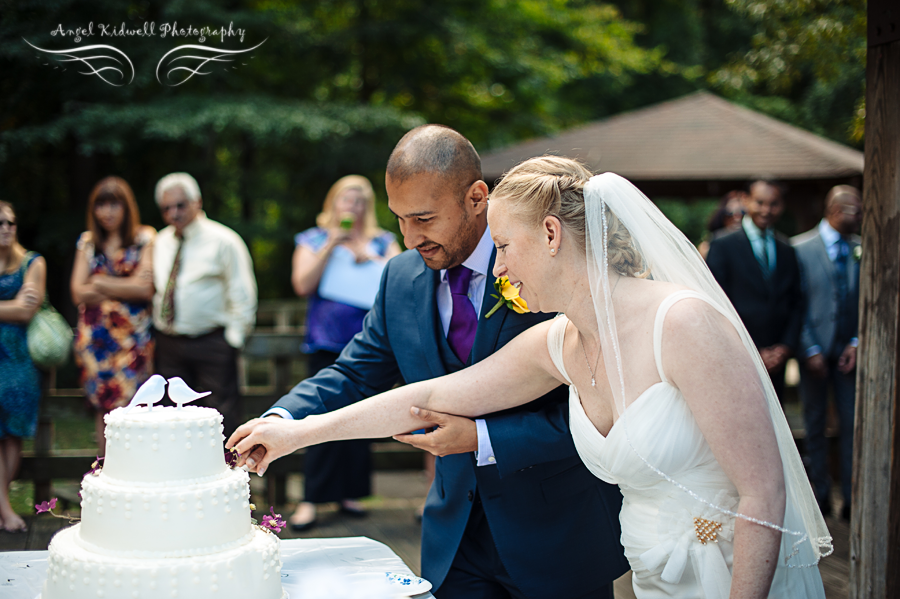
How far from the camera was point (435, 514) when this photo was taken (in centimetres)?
266

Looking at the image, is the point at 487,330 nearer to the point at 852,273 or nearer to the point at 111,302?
the point at 111,302

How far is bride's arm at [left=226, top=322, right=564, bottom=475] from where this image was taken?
7.92ft

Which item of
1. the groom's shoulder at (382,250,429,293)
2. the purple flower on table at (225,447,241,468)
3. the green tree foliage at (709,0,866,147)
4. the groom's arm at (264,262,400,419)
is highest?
the green tree foliage at (709,0,866,147)

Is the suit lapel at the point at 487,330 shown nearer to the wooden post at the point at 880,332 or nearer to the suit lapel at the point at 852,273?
the wooden post at the point at 880,332

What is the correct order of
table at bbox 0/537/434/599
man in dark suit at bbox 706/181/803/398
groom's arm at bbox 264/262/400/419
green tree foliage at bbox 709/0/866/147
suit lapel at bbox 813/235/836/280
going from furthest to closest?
green tree foliage at bbox 709/0/866/147 < suit lapel at bbox 813/235/836/280 < man in dark suit at bbox 706/181/803/398 < groom's arm at bbox 264/262/400/419 < table at bbox 0/537/434/599

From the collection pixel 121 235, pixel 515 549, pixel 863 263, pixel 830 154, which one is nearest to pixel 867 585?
pixel 863 263

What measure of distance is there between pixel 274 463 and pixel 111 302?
5.48ft

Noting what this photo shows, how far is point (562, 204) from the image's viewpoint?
7.00 feet

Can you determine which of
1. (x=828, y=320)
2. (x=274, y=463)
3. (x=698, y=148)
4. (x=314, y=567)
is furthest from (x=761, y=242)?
(x=314, y=567)

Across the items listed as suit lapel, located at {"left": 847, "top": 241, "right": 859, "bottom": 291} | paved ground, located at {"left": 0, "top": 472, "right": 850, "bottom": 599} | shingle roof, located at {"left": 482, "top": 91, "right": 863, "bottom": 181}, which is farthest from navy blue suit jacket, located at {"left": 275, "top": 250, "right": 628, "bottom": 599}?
shingle roof, located at {"left": 482, "top": 91, "right": 863, "bottom": 181}

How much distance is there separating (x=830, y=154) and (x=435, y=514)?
25.5ft

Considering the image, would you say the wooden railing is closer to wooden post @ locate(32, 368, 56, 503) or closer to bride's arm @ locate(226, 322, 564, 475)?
wooden post @ locate(32, 368, 56, 503)

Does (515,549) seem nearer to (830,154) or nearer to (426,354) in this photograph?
(426,354)

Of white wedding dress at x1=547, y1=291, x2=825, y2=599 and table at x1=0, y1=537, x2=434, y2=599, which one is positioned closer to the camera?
white wedding dress at x1=547, y1=291, x2=825, y2=599
